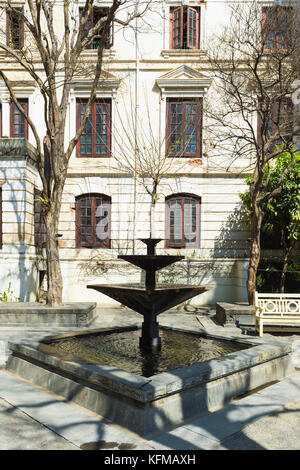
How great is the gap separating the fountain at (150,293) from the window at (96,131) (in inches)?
406

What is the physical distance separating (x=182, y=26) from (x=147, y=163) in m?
5.96

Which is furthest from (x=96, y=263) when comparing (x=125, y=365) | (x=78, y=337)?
(x=125, y=365)

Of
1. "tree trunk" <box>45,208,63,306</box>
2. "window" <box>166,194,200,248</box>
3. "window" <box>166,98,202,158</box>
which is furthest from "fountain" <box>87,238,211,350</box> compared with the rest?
"window" <box>166,98,202,158</box>

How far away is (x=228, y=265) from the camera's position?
47.5ft

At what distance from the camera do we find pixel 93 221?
49.7 ft

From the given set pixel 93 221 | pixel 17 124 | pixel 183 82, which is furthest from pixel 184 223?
pixel 17 124

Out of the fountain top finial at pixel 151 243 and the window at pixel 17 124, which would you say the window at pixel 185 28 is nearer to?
the window at pixel 17 124

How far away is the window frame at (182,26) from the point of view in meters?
15.3

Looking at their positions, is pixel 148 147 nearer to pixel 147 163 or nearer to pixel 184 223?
pixel 147 163

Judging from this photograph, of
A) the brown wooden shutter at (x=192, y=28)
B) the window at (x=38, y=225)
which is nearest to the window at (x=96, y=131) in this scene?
the window at (x=38, y=225)

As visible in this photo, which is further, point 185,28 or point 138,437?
point 185,28

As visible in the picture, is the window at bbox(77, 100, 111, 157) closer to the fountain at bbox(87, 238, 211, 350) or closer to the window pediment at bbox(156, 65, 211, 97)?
the window pediment at bbox(156, 65, 211, 97)

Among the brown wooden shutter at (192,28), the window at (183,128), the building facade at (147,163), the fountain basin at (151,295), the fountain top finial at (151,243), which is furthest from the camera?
the brown wooden shutter at (192,28)

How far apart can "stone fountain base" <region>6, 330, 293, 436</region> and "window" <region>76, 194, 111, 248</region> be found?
368 inches
